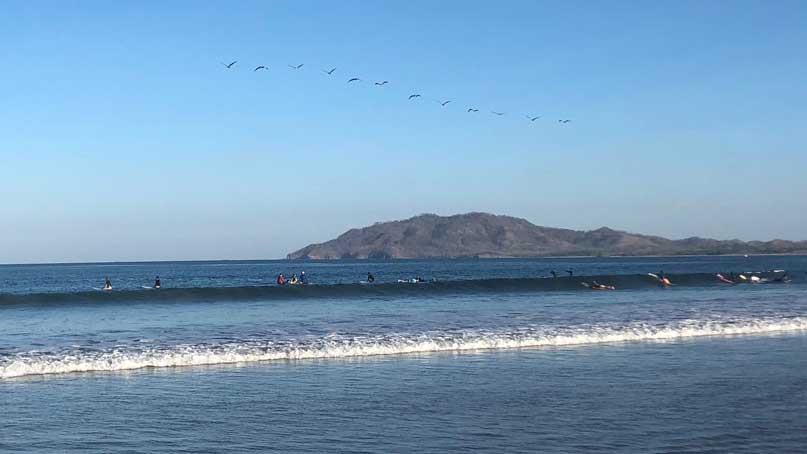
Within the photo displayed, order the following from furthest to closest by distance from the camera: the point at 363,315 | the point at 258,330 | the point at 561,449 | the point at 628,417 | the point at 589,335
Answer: the point at 363,315
the point at 258,330
the point at 589,335
the point at 628,417
the point at 561,449

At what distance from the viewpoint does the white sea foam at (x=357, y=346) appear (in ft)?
67.3

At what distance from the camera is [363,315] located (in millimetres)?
37250

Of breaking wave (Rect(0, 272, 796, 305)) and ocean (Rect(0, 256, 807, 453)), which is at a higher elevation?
breaking wave (Rect(0, 272, 796, 305))

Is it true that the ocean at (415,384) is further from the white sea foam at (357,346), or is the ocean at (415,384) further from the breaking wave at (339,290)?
the breaking wave at (339,290)

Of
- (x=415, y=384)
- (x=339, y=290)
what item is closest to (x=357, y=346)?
(x=415, y=384)

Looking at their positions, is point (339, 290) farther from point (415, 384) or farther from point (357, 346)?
point (415, 384)

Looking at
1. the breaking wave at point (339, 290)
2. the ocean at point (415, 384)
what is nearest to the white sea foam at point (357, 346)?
the ocean at point (415, 384)

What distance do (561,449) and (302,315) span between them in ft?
90.2

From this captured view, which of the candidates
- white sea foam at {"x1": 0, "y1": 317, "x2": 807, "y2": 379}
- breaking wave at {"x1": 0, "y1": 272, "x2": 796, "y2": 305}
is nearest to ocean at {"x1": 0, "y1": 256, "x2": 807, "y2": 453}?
white sea foam at {"x1": 0, "y1": 317, "x2": 807, "y2": 379}

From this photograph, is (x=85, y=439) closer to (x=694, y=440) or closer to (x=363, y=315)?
(x=694, y=440)

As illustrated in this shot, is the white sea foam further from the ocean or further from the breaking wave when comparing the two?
the breaking wave

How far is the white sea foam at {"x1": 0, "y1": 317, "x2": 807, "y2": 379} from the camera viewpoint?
20.5m

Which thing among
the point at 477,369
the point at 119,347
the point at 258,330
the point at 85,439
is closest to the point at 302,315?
the point at 258,330

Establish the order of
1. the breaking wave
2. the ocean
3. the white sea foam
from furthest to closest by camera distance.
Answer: the breaking wave, the white sea foam, the ocean
